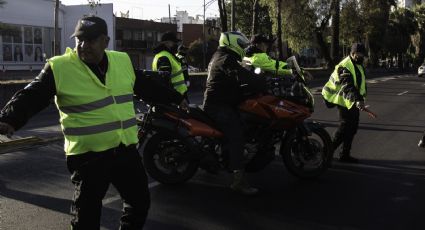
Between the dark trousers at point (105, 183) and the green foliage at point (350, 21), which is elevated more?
the green foliage at point (350, 21)

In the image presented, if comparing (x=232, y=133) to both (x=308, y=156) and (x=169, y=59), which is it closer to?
(x=308, y=156)

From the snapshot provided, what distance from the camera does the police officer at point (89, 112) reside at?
10.3 feet

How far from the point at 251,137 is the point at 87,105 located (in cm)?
309

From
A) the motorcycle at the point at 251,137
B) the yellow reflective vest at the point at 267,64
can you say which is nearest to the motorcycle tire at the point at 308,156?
the motorcycle at the point at 251,137

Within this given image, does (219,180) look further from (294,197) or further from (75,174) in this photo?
(75,174)

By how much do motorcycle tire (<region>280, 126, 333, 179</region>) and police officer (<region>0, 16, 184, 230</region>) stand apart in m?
3.31

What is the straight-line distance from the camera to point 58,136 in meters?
10.1

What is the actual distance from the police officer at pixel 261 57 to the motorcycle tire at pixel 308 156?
124cm

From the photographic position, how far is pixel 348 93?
7.10m

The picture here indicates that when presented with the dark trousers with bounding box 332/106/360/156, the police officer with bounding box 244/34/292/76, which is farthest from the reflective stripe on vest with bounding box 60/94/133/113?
the dark trousers with bounding box 332/106/360/156

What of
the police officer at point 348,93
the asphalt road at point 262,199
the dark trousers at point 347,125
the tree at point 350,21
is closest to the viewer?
the asphalt road at point 262,199

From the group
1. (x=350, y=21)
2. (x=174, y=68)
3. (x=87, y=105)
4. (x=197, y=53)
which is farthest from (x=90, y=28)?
(x=197, y=53)

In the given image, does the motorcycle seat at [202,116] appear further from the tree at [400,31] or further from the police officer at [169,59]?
the tree at [400,31]

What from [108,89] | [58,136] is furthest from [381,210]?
[58,136]
